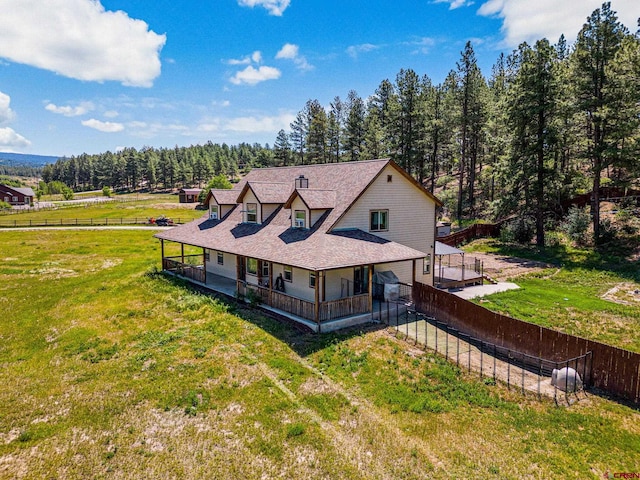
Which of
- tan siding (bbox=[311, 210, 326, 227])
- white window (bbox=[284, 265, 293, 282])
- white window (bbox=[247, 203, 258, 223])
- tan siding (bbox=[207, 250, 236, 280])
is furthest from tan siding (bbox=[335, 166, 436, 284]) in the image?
tan siding (bbox=[207, 250, 236, 280])

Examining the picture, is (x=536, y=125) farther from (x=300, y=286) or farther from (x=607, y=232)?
(x=300, y=286)

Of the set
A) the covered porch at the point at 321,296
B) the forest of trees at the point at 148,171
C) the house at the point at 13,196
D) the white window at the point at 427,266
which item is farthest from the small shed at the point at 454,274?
the house at the point at 13,196

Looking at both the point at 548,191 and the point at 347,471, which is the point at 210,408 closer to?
the point at 347,471

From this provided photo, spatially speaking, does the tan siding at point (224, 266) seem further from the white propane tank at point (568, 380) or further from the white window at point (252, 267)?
the white propane tank at point (568, 380)

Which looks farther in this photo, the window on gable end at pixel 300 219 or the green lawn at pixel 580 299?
the window on gable end at pixel 300 219

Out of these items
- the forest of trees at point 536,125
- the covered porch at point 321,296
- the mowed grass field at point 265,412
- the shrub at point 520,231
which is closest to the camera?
the mowed grass field at point 265,412

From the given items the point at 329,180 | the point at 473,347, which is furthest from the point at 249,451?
the point at 329,180
